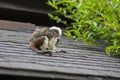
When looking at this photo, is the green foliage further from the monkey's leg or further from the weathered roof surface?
the monkey's leg

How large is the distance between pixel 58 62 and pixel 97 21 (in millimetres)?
1382

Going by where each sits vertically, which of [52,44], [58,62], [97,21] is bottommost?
[58,62]

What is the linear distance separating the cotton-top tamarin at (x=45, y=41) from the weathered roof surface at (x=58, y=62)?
10 cm

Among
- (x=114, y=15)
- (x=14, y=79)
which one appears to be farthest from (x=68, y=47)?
(x=14, y=79)

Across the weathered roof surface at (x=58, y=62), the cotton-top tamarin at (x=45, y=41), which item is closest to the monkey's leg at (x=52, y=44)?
the cotton-top tamarin at (x=45, y=41)

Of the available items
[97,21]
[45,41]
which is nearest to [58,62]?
[45,41]

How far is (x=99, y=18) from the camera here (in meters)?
5.73

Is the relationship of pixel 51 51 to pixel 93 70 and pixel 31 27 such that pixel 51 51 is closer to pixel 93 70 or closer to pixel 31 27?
pixel 93 70

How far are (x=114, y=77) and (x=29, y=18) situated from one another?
124 inches

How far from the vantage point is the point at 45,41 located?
17.1ft

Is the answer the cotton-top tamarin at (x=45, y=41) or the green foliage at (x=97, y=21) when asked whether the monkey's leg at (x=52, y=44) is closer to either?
the cotton-top tamarin at (x=45, y=41)

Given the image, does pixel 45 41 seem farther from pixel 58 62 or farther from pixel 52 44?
pixel 58 62

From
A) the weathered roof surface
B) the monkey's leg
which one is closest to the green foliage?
the weathered roof surface

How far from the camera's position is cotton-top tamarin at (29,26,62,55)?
5.19m
